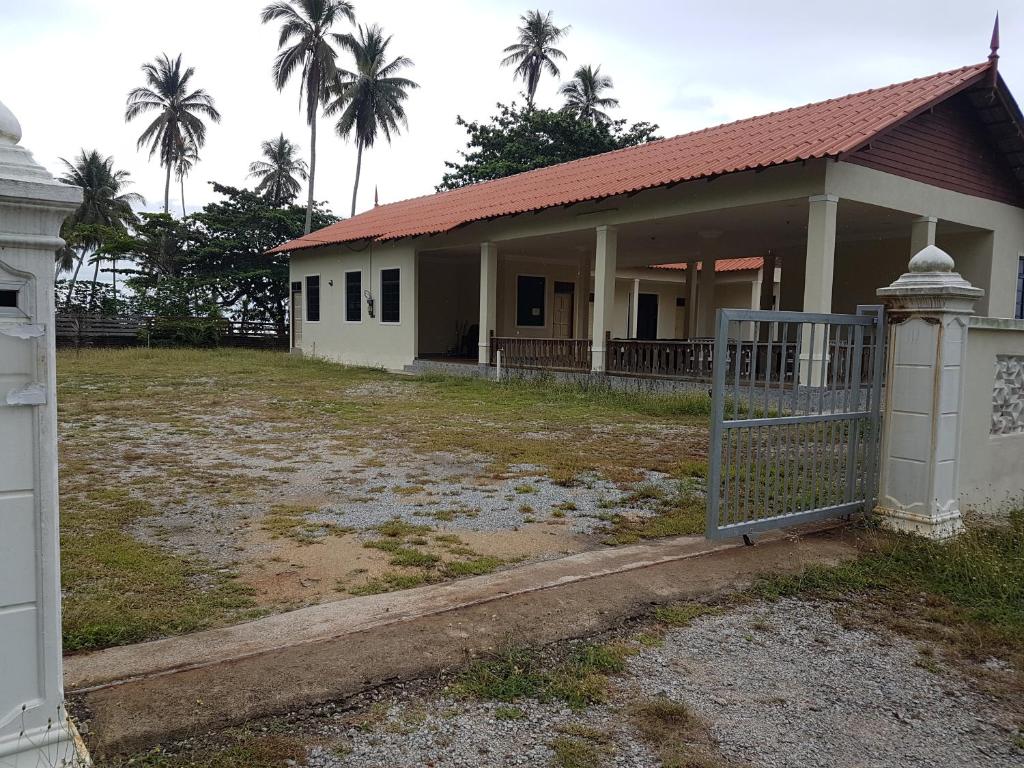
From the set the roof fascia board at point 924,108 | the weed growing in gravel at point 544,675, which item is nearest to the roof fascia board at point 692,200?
the roof fascia board at point 924,108

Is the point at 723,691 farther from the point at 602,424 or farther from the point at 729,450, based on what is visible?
the point at 602,424

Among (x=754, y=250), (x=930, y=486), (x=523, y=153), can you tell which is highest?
(x=523, y=153)

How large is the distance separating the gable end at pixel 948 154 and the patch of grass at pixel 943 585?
7187mm

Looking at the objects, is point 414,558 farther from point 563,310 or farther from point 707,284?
point 563,310

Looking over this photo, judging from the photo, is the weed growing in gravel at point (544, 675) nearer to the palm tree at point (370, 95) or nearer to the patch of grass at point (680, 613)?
the patch of grass at point (680, 613)

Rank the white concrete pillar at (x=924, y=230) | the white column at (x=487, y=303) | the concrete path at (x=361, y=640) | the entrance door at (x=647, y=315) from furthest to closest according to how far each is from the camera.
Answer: the entrance door at (x=647, y=315), the white column at (x=487, y=303), the white concrete pillar at (x=924, y=230), the concrete path at (x=361, y=640)

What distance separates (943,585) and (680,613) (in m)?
1.49

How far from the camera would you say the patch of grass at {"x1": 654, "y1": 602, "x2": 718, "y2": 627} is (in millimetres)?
3281

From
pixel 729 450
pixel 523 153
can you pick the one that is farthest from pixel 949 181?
pixel 523 153

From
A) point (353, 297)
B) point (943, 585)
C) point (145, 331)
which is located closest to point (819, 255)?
point (943, 585)

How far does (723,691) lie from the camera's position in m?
2.69

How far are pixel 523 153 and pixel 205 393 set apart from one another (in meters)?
20.7

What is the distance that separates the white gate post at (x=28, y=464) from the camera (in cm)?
180

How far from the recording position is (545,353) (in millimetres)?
14953
